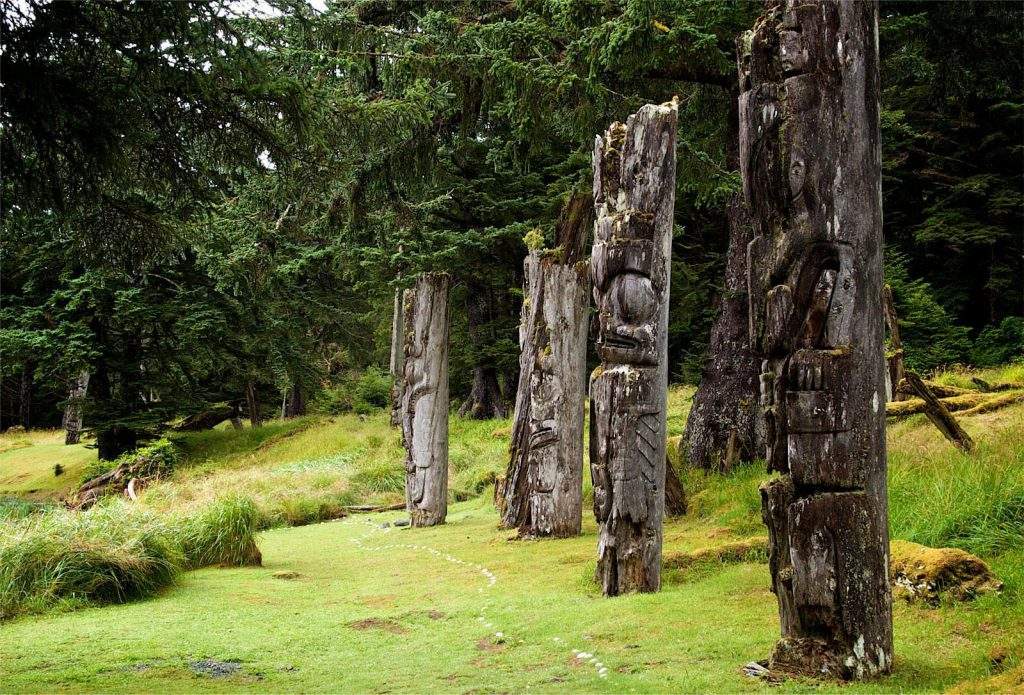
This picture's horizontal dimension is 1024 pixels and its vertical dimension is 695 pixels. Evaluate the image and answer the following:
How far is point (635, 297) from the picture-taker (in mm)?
7039

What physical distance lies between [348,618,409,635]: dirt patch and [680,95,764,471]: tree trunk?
18.0 ft

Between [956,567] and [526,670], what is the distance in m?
2.69

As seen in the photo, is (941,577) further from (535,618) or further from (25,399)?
(25,399)

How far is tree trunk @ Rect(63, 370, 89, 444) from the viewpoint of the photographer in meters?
21.1

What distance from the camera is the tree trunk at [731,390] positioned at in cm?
1086

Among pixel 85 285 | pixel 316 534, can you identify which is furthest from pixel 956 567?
pixel 85 285

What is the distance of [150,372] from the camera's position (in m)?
23.0

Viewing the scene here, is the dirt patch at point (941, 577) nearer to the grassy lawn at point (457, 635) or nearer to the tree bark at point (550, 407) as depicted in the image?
the grassy lawn at point (457, 635)

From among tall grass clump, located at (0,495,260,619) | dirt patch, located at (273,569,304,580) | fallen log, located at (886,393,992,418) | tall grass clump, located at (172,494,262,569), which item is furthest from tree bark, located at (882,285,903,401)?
tall grass clump, located at (0,495,260,619)

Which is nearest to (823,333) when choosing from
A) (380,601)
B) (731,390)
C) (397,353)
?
(380,601)

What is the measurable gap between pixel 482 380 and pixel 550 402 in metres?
11.1

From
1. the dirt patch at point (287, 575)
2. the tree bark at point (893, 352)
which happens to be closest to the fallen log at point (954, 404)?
the tree bark at point (893, 352)

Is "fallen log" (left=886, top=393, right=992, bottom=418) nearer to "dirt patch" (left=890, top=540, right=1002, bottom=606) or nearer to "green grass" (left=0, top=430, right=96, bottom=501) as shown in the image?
"dirt patch" (left=890, top=540, right=1002, bottom=606)

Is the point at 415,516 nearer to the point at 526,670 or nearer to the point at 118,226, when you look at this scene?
the point at 118,226
